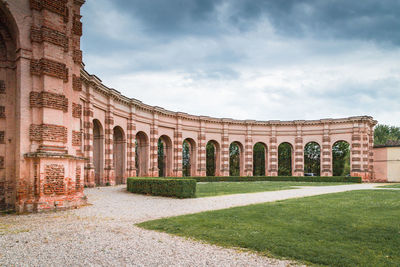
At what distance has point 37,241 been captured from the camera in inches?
274

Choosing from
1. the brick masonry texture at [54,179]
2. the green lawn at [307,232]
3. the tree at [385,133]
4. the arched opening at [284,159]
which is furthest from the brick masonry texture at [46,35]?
the tree at [385,133]

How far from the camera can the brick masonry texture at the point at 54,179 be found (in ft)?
36.7

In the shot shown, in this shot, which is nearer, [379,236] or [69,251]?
[69,251]

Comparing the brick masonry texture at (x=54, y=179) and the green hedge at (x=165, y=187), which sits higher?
the brick masonry texture at (x=54, y=179)

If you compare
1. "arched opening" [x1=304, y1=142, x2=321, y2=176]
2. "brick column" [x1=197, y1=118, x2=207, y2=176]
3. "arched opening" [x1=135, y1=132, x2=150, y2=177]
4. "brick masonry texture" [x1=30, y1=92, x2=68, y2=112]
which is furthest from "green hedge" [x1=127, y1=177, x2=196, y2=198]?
"arched opening" [x1=304, y1=142, x2=321, y2=176]

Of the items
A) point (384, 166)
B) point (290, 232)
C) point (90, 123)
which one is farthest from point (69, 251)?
point (384, 166)

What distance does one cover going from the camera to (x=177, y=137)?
128 ft

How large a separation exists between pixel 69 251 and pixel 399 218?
960 cm

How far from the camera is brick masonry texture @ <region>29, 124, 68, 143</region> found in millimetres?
11258

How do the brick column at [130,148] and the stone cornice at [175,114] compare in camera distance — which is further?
the brick column at [130,148]

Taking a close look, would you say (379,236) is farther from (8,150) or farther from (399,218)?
(8,150)

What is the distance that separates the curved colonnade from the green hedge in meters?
6.36

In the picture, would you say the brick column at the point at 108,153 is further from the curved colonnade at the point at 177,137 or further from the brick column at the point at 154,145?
the brick column at the point at 154,145

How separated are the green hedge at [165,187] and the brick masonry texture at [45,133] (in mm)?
6931
